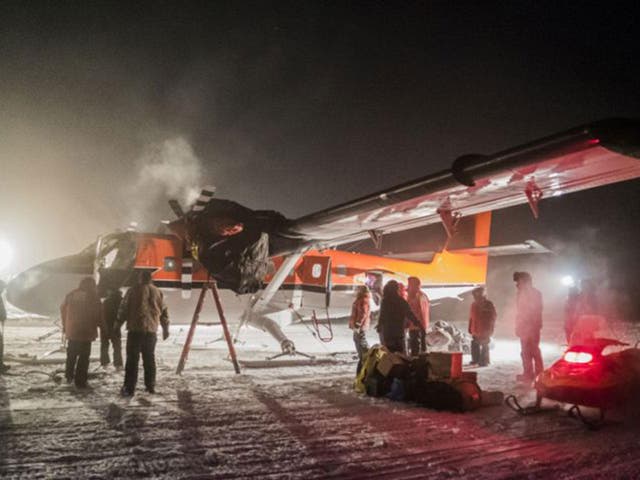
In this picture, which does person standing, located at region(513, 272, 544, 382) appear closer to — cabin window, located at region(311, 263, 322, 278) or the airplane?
the airplane

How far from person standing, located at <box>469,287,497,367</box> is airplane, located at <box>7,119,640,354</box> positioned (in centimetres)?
259

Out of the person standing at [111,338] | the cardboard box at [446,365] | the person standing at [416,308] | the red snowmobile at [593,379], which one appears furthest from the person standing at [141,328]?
the person standing at [416,308]

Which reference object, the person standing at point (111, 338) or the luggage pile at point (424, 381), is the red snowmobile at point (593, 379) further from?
the person standing at point (111, 338)

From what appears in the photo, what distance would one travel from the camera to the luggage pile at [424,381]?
6.10m

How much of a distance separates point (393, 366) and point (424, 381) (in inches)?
22.0

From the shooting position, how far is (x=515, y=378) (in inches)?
354

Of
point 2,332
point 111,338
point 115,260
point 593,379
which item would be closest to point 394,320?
point 593,379

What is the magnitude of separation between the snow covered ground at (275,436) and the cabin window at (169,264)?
3.13m

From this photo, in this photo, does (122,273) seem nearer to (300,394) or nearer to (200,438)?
(300,394)

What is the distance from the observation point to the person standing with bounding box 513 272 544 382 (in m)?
8.75

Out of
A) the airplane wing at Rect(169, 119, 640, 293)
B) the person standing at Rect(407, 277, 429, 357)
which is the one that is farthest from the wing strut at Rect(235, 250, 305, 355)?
the person standing at Rect(407, 277, 429, 357)

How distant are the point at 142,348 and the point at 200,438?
286cm

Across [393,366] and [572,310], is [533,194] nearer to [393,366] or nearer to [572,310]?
[393,366]

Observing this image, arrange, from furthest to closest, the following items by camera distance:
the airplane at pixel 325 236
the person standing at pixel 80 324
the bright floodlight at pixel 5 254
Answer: the bright floodlight at pixel 5 254
the person standing at pixel 80 324
the airplane at pixel 325 236
